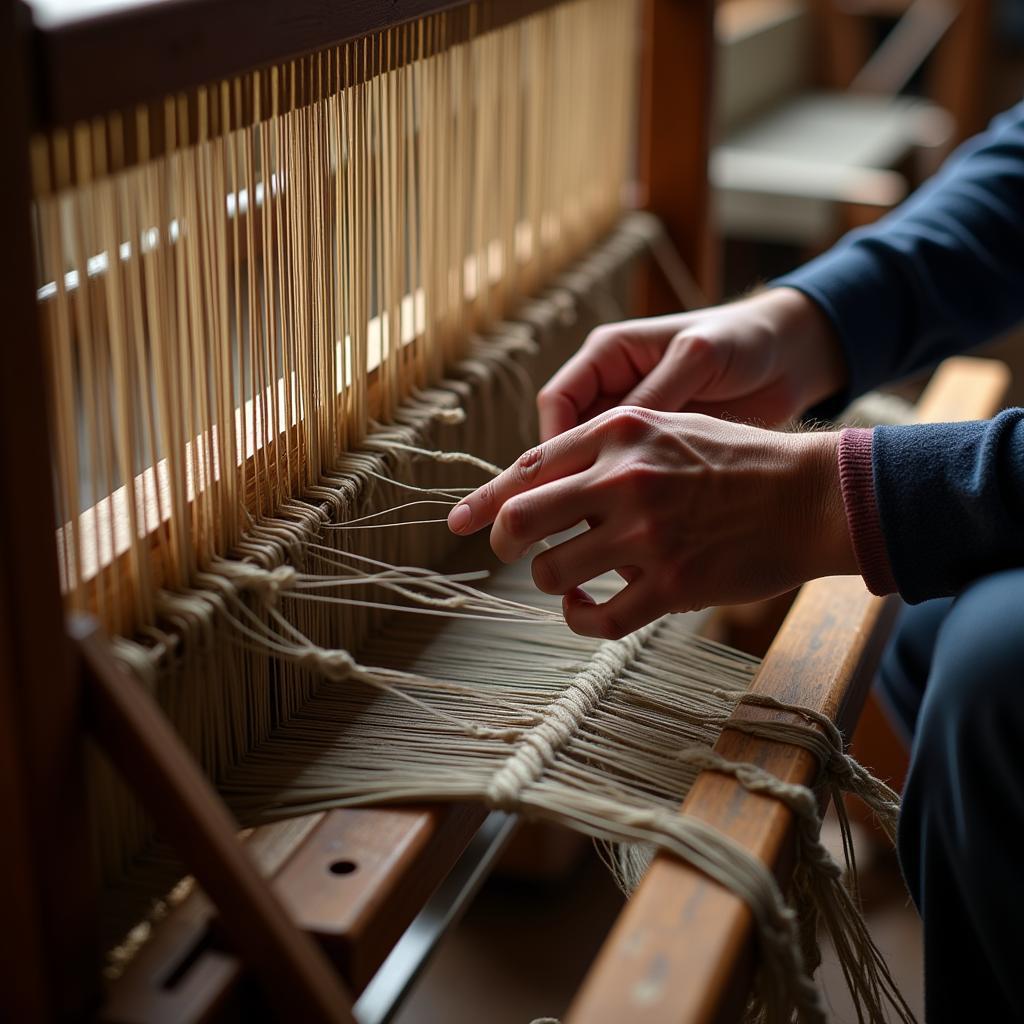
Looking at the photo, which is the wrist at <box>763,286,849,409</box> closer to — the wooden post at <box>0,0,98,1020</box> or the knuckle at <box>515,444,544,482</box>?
the knuckle at <box>515,444,544,482</box>

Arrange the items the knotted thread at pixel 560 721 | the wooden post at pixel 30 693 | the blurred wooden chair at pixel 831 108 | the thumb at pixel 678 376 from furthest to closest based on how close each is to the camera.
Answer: the blurred wooden chair at pixel 831 108
the thumb at pixel 678 376
the knotted thread at pixel 560 721
the wooden post at pixel 30 693

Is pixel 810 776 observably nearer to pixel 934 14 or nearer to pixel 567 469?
pixel 567 469

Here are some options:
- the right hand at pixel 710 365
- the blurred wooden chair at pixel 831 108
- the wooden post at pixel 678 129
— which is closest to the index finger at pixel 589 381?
the right hand at pixel 710 365

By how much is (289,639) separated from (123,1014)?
230 millimetres

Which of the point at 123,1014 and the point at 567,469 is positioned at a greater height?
the point at 567,469

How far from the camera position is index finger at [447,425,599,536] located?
0.75 metres

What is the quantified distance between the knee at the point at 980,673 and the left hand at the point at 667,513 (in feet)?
0.24

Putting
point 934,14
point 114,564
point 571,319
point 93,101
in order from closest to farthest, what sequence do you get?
point 93,101 < point 114,564 < point 571,319 < point 934,14

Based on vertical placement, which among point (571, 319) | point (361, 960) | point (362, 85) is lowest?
point (361, 960)

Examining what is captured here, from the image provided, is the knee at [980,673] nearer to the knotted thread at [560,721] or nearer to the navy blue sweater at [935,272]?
the knotted thread at [560,721]

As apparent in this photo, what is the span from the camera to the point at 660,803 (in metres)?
0.70

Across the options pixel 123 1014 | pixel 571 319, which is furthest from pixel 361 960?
pixel 571 319

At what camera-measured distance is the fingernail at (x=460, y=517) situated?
2.49ft

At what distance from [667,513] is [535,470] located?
8 centimetres
